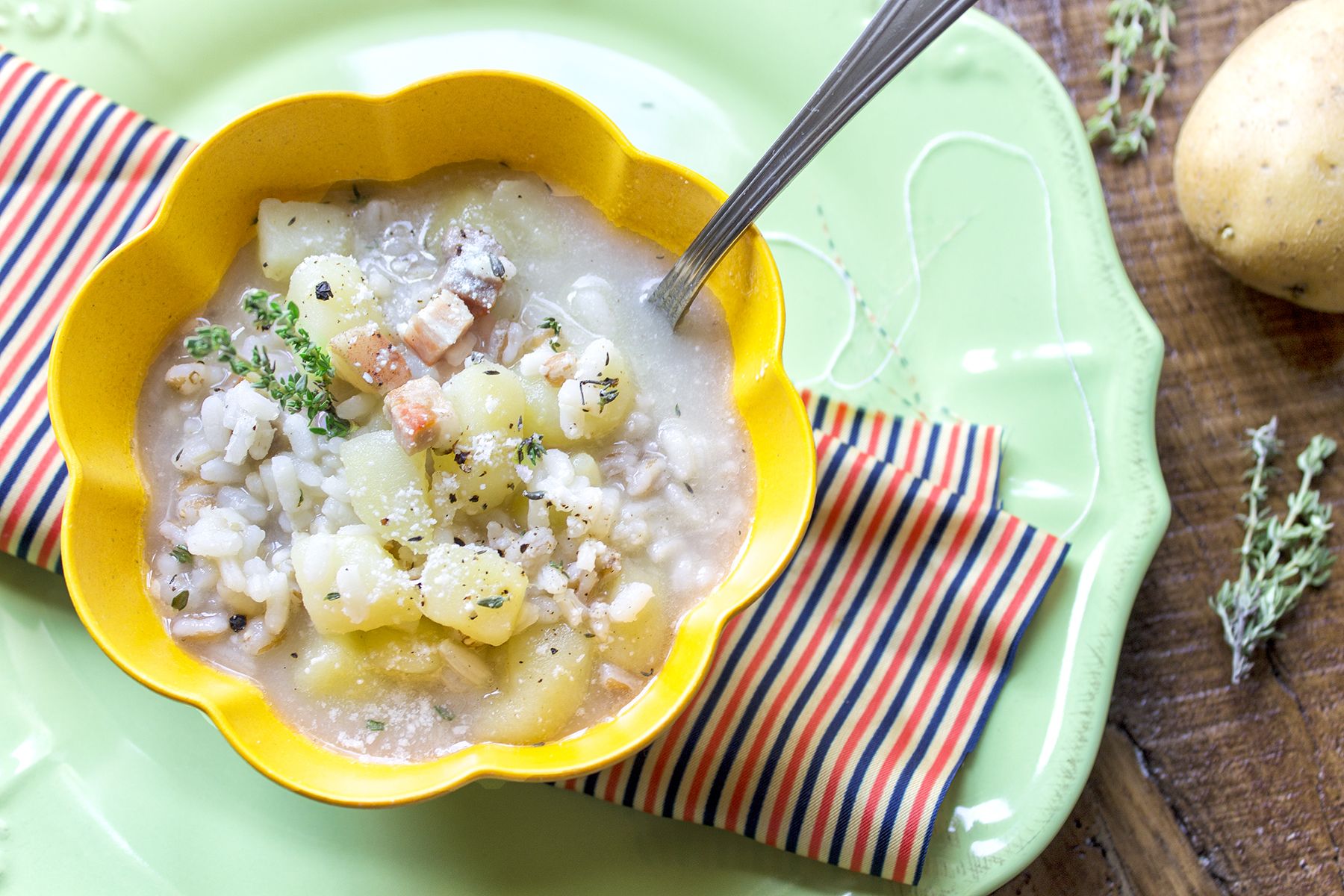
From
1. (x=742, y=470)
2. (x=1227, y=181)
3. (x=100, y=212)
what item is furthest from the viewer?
(x=1227, y=181)

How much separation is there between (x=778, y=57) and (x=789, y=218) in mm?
391

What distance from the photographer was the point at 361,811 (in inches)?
85.0

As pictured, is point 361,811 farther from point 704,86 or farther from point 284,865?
point 704,86

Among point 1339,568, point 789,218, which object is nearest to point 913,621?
point 789,218

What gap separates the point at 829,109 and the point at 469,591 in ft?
3.27

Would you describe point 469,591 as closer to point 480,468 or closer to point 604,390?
point 480,468

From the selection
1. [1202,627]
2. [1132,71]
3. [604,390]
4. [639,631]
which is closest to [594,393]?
[604,390]

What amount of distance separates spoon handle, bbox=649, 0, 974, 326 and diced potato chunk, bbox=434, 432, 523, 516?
471mm

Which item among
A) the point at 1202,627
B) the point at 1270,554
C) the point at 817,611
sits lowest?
the point at 1202,627

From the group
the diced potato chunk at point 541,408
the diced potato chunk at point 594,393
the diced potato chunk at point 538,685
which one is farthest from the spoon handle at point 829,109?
the diced potato chunk at point 538,685

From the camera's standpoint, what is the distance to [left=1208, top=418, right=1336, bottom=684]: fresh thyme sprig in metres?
2.48

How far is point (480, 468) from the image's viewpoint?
6.01 ft

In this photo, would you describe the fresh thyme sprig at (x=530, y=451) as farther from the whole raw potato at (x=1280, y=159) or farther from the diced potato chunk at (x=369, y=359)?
the whole raw potato at (x=1280, y=159)

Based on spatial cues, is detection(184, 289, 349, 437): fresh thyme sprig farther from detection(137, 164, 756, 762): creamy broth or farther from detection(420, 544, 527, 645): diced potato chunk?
detection(420, 544, 527, 645): diced potato chunk
